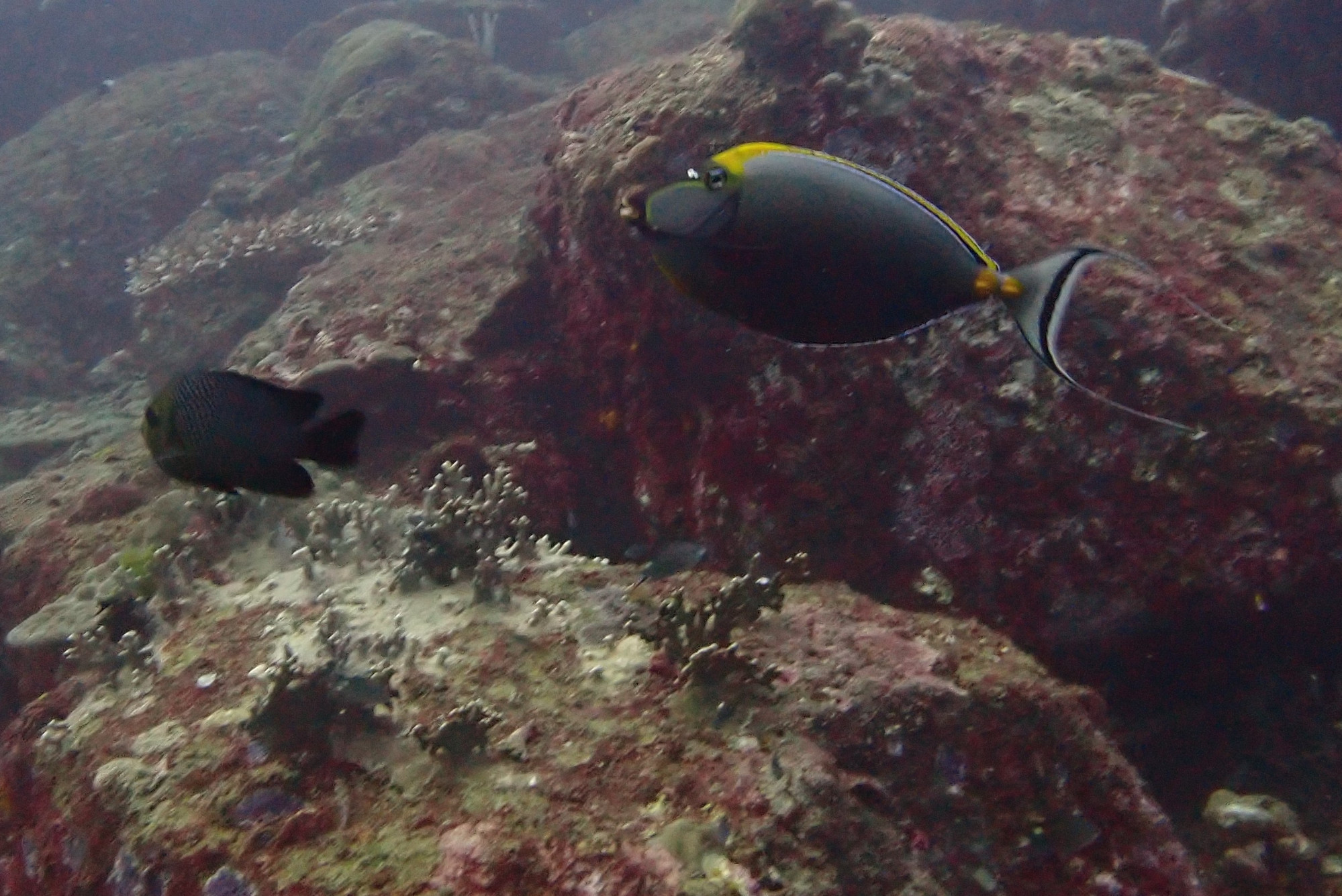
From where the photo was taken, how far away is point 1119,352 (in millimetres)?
3918

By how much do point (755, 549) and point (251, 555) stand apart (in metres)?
2.79

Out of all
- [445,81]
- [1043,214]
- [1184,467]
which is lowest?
[445,81]

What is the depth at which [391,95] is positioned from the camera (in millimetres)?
15320

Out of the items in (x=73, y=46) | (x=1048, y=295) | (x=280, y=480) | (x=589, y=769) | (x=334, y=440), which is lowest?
(x=73, y=46)

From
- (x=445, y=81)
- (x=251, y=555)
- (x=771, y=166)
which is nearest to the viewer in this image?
(x=771, y=166)

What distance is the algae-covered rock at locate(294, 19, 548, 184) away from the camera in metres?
14.7

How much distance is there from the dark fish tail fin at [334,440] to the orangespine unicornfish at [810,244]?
857mm

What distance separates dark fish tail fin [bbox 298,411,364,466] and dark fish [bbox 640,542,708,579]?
2215 mm

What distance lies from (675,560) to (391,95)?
14195 millimetres

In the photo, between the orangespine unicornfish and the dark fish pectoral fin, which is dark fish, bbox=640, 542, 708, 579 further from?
the orangespine unicornfish

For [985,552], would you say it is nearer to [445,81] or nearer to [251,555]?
Answer: [251,555]

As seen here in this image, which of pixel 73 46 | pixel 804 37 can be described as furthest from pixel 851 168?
pixel 73 46

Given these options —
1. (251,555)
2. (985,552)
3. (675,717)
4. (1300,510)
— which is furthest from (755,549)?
(251,555)

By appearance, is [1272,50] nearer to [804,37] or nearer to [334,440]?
[804,37]
